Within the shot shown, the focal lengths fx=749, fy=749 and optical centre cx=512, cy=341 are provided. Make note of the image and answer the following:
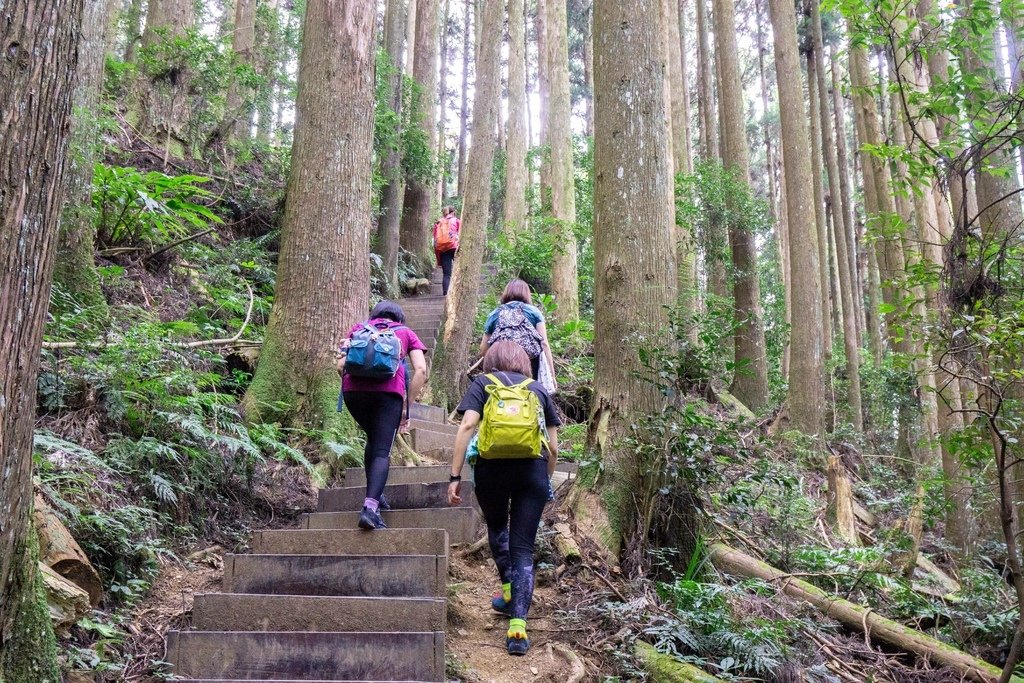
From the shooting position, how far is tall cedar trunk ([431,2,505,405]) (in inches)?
379

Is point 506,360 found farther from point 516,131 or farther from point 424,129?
point 516,131

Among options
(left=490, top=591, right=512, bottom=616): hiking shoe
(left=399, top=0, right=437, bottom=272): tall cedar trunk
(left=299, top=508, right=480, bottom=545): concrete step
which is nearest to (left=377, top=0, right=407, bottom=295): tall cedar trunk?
(left=399, top=0, right=437, bottom=272): tall cedar trunk

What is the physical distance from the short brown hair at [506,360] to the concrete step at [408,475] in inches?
75.2

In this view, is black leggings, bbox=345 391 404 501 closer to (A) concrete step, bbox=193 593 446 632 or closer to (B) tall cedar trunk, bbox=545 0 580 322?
(A) concrete step, bbox=193 593 446 632

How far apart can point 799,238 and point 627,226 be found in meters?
8.45

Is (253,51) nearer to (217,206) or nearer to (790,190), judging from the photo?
(217,206)

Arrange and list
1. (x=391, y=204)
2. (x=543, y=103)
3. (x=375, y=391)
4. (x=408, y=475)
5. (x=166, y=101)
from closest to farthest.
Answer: (x=375, y=391)
(x=408, y=475)
(x=166, y=101)
(x=391, y=204)
(x=543, y=103)

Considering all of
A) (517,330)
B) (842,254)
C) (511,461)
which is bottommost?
(511,461)

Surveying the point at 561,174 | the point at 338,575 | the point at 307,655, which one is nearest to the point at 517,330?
the point at 338,575

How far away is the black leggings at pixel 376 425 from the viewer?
16.8 feet

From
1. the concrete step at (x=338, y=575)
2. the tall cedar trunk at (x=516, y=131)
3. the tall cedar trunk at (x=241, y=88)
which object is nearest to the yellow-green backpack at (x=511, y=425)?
the concrete step at (x=338, y=575)

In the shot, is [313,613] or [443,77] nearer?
[313,613]

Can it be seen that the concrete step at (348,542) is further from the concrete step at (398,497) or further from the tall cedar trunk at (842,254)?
the tall cedar trunk at (842,254)

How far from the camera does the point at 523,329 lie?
18.6ft
